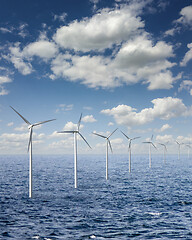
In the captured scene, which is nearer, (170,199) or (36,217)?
(36,217)

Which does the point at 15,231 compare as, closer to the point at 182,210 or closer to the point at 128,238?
the point at 128,238

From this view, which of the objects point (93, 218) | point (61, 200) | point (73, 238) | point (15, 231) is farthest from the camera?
point (61, 200)

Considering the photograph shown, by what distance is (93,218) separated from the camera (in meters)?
44.7

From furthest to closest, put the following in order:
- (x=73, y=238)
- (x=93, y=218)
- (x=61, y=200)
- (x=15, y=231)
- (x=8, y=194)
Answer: (x=8, y=194), (x=61, y=200), (x=93, y=218), (x=15, y=231), (x=73, y=238)

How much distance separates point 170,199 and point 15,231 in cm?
4372

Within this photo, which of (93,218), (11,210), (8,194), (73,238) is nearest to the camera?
(73,238)

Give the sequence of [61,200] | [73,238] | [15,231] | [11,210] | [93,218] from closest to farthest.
Result: [73,238] → [15,231] → [93,218] → [11,210] → [61,200]

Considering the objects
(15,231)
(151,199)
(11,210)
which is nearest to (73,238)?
(15,231)

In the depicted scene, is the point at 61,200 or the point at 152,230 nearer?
the point at 152,230

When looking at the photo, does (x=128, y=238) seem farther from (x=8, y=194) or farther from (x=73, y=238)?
(x=8, y=194)

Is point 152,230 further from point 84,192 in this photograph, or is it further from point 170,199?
point 84,192

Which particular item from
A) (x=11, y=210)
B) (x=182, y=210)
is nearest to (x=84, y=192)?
(x=11, y=210)

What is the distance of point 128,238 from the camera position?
113 feet

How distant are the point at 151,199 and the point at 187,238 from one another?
91.2ft
